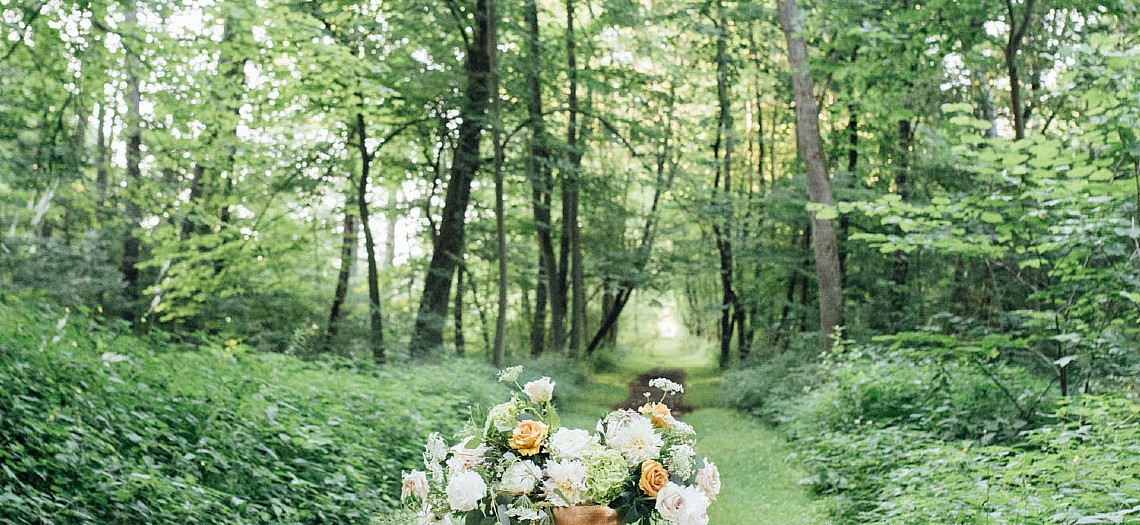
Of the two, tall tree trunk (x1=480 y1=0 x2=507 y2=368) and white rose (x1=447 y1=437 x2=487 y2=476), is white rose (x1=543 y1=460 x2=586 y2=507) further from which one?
tall tree trunk (x1=480 y1=0 x2=507 y2=368)

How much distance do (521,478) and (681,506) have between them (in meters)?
0.58

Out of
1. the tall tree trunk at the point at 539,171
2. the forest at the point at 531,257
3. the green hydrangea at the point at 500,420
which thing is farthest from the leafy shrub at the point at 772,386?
the green hydrangea at the point at 500,420

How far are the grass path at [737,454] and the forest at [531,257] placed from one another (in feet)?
0.27

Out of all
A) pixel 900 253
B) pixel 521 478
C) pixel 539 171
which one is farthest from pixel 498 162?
pixel 521 478

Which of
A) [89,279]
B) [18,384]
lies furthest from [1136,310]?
[89,279]

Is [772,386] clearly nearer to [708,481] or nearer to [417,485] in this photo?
[708,481]

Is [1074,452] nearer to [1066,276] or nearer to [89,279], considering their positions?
[1066,276]

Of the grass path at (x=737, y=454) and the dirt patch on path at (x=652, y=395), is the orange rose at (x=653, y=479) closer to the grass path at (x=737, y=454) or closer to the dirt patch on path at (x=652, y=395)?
the grass path at (x=737, y=454)

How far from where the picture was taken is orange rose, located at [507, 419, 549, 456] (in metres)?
2.92

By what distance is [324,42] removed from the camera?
11.2m

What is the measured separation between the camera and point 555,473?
2.78 m

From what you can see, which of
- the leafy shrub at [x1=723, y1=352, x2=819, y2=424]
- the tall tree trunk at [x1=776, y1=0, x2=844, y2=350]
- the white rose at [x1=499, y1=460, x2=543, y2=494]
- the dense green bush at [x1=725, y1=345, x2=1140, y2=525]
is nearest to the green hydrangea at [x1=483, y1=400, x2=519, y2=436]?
the white rose at [x1=499, y1=460, x2=543, y2=494]

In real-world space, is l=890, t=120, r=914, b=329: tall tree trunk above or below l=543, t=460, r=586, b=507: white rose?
above

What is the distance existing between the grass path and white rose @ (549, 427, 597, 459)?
4462 mm
